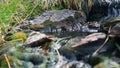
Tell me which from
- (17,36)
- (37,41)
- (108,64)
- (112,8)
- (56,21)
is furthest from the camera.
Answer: (112,8)

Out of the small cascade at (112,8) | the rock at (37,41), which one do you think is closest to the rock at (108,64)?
the rock at (37,41)

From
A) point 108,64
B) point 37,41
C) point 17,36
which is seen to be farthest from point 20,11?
point 108,64

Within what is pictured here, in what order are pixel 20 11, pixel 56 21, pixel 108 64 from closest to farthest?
pixel 108 64, pixel 56 21, pixel 20 11

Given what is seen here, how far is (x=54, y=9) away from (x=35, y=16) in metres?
0.40

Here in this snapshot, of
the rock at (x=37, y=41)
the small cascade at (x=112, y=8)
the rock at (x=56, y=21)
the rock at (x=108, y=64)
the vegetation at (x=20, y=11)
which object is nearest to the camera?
the rock at (x=108, y=64)

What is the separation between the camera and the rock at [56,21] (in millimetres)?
4609

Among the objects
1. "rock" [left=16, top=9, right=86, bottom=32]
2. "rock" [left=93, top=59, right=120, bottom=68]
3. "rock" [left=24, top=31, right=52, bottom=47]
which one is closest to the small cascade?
"rock" [left=16, top=9, right=86, bottom=32]

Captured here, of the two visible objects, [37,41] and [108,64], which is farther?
[37,41]

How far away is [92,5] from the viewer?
5.35 m

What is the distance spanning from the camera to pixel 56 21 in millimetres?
4738

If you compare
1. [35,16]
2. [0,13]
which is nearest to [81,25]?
[35,16]

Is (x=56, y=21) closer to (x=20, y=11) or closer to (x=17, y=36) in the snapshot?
→ (x=20, y=11)

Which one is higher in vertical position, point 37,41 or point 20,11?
point 20,11

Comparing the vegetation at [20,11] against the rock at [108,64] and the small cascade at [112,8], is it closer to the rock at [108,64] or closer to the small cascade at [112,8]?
the small cascade at [112,8]
